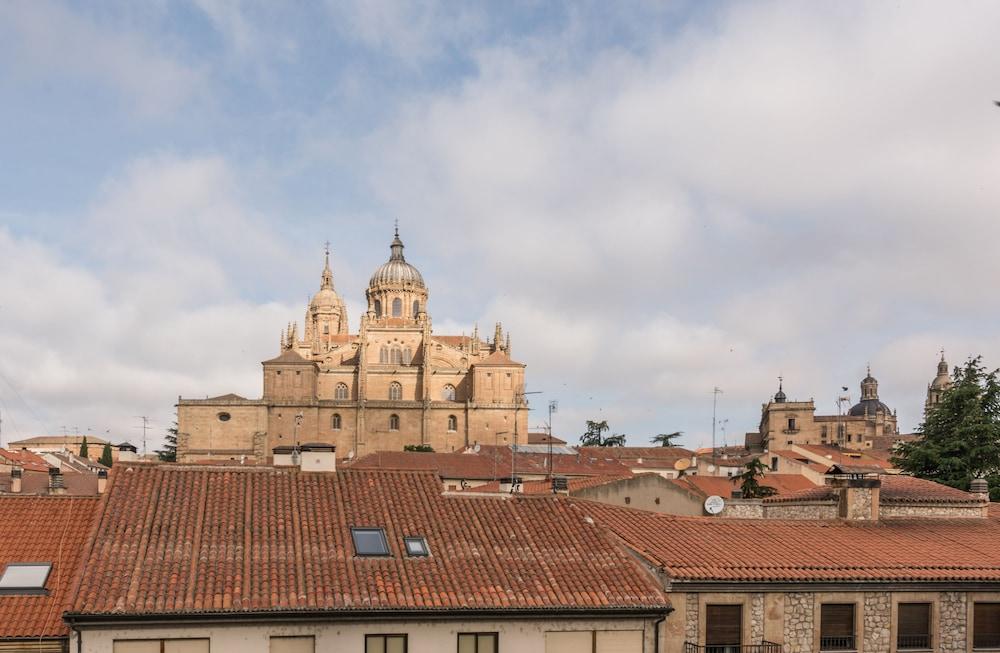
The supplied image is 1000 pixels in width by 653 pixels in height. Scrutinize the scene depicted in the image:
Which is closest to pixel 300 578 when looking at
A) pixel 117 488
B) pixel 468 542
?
pixel 468 542

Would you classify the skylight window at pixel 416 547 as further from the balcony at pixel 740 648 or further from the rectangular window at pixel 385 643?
the balcony at pixel 740 648

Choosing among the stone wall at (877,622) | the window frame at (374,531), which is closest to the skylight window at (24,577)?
the window frame at (374,531)

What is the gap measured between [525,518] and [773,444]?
114951 mm

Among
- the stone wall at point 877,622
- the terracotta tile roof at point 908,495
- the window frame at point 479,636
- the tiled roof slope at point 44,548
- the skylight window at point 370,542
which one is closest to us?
the tiled roof slope at point 44,548

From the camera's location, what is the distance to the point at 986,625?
19562 mm

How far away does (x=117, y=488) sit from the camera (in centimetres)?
1823

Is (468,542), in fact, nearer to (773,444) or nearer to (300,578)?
(300,578)

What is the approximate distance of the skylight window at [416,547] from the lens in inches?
689

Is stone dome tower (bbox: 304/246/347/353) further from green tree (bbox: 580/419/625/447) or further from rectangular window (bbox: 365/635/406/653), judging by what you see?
rectangular window (bbox: 365/635/406/653)

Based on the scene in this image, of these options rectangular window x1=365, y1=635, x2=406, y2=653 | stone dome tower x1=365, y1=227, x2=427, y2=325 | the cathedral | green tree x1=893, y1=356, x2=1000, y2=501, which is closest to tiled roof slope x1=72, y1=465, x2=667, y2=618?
rectangular window x1=365, y1=635, x2=406, y2=653

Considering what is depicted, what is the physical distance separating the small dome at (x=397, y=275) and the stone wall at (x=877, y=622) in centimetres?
12444

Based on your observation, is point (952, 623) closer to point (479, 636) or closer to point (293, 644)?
point (479, 636)

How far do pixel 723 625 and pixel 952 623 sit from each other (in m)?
4.94

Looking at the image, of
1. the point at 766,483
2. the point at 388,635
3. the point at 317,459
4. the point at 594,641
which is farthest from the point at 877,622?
the point at 766,483
